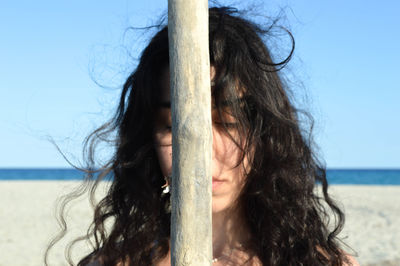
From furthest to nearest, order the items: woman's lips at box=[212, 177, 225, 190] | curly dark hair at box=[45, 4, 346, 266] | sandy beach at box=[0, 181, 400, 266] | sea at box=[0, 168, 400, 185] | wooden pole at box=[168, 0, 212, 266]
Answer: sea at box=[0, 168, 400, 185] → sandy beach at box=[0, 181, 400, 266] → curly dark hair at box=[45, 4, 346, 266] → woman's lips at box=[212, 177, 225, 190] → wooden pole at box=[168, 0, 212, 266]

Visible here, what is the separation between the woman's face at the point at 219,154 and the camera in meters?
2.01

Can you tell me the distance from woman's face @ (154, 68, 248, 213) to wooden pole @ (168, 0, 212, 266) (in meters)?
0.68

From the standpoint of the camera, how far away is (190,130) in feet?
4.22

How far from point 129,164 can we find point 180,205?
113 centimetres

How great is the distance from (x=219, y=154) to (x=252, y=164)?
0.83 feet

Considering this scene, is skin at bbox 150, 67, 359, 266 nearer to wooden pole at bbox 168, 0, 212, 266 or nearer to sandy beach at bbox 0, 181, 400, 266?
wooden pole at bbox 168, 0, 212, 266

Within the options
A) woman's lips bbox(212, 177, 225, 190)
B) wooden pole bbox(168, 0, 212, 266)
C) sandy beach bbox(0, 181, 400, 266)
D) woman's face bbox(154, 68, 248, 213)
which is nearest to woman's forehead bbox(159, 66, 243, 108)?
woman's face bbox(154, 68, 248, 213)

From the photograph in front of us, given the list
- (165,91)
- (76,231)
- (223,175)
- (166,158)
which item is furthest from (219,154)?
(76,231)

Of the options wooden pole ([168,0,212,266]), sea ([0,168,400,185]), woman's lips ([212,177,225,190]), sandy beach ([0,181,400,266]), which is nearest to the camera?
wooden pole ([168,0,212,266])

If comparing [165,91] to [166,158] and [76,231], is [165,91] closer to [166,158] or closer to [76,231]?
[166,158]

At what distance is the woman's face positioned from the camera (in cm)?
201

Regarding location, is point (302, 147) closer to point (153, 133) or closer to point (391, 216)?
point (153, 133)

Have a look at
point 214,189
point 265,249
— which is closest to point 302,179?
point 265,249

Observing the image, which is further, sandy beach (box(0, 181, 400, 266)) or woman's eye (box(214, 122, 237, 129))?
sandy beach (box(0, 181, 400, 266))
